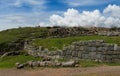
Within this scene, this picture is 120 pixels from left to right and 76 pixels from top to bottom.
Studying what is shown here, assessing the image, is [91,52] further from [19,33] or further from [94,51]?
[19,33]

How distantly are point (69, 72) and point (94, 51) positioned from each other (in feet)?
20.3

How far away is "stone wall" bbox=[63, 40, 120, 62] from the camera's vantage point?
3209 cm

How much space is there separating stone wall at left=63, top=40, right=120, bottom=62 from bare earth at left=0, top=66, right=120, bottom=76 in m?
3.33

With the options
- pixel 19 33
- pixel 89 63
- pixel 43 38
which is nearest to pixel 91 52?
pixel 89 63

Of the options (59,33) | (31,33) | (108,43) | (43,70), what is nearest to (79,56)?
(108,43)

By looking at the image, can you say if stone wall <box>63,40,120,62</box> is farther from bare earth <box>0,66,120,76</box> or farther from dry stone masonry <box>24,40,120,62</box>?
bare earth <box>0,66,120,76</box>

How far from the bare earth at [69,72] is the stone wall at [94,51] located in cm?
333

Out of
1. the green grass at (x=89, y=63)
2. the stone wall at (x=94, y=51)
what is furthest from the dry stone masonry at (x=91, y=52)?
the green grass at (x=89, y=63)

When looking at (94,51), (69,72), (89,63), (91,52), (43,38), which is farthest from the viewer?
(43,38)

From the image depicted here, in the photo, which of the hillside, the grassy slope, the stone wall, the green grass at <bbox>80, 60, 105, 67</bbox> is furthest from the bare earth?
the grassy slope

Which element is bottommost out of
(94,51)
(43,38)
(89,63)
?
(89,63)

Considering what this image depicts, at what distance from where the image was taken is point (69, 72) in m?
27.8

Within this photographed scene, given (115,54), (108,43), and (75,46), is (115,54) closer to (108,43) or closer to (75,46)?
(108,43)

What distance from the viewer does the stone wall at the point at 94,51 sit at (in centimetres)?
3209
